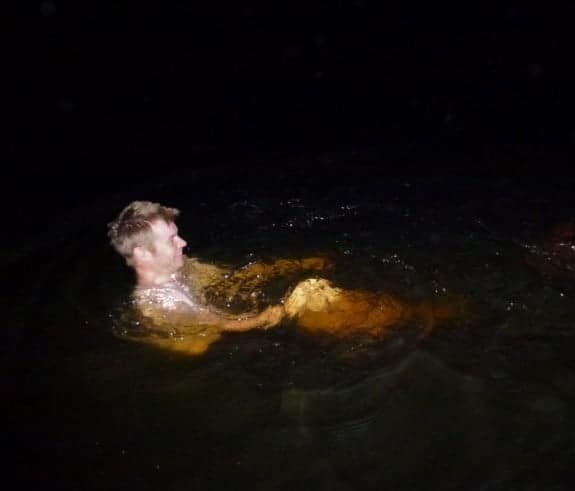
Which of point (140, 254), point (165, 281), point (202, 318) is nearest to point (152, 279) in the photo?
point (165, 281)

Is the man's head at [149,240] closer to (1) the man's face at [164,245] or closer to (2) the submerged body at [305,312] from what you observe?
(1) the man's face at [164,245]

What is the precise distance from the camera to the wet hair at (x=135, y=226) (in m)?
4.74

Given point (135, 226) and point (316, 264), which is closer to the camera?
point (135, 226)

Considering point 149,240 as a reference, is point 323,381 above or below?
below

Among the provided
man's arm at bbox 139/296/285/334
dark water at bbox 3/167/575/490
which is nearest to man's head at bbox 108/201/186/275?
man's arm at bbox 139/296/285/334

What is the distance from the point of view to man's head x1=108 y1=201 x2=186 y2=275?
187 inches

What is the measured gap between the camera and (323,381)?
459 cm

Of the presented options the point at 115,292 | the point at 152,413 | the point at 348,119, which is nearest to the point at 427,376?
the point at 152,413

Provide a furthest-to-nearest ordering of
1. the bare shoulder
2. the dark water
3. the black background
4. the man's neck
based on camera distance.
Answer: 1. the black background
2. the bare shoulder
3. the man's neck
4. the dark water

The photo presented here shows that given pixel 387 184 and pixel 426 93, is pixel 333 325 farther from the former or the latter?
pixel 426 93

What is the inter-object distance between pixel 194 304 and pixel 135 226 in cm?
90

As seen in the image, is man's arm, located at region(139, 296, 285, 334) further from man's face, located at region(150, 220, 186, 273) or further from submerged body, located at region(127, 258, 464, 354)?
man's face, located at region(150, 220, 186, 273)

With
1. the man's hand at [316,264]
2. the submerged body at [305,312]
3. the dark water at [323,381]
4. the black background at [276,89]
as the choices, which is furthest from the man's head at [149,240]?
the black background at [276,89]

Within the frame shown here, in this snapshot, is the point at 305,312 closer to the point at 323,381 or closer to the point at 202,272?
the point at 323,381
